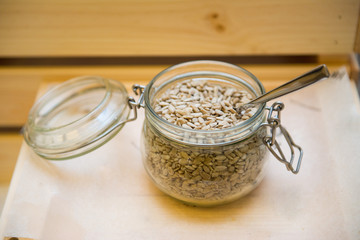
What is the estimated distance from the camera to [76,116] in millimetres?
742

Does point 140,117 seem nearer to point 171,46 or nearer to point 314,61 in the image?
point 171,46

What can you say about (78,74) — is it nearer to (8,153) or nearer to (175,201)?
(8,153)

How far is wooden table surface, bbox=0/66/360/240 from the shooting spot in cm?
53

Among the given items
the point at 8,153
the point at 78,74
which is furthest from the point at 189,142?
the point at 8,153

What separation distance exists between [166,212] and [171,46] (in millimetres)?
391

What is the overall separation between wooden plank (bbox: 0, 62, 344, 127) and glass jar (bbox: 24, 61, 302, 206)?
13cm

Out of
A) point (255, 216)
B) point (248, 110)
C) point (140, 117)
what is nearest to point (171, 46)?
point (140, 117)

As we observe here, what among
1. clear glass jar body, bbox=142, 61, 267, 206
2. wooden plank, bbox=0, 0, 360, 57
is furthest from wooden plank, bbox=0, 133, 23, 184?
clear glass jar body, bbox=142, 61, 267, 206

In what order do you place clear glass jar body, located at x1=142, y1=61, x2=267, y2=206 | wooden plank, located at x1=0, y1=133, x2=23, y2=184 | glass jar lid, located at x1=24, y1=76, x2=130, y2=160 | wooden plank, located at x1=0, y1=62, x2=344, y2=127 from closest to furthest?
1. clear glass jar body, located at x1=142, y1=61, x2=267, y2=206
2. glass jar lid, located at x1=24, y1=76, x2=130, y2=160
3. wooden plank, located at x1=0, y1=62, x2=344, y2=127
4. wooden plank, located at x1=0, y1=133, x2=23, y2=184

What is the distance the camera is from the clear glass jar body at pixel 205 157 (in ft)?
1.53

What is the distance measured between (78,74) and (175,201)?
0.44m

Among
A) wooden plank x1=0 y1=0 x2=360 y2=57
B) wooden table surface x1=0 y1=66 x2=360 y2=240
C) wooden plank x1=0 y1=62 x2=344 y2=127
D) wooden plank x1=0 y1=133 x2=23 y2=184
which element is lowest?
wooden table surface x1=0 y1=66 x2=360 y2=240

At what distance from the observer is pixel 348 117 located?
2.20 feet

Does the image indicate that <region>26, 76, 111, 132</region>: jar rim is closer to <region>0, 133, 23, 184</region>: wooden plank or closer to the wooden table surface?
the wooden table surface
